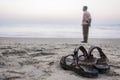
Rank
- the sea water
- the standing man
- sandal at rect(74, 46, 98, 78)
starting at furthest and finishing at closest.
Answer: the sea water → the standing man → sandal at rect(74, 46, 98, 78)

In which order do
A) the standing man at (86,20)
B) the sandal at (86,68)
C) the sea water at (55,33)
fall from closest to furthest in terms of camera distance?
the sandal at (86,68)
the standing man at (86,20)
the sea water at (55,33)

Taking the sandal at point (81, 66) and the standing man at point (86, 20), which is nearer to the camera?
the sandal at point (81, 66)

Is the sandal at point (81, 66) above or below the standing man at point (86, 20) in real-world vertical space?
below

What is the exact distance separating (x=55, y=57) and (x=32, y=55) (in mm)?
558

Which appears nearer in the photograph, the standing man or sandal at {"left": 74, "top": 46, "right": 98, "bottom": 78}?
sandal at {"left": 74, "top": 46, "right": 98, "bottom": 78}

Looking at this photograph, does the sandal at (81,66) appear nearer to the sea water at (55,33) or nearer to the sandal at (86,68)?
the sandal at (86,68)

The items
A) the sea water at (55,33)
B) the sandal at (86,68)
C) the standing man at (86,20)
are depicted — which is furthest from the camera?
the sea water at (55,33)

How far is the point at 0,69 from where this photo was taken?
170 inches

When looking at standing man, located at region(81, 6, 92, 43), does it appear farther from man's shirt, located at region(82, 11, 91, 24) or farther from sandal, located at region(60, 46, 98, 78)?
sandal, located at region(60, 46, 98, 78)

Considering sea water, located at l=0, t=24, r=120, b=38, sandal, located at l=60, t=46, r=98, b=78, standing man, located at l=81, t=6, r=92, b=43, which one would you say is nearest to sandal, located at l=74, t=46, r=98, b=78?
sandal, located at l=60, t=46, r=98, b=78

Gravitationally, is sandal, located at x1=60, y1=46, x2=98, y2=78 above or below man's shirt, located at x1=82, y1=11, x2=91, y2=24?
below

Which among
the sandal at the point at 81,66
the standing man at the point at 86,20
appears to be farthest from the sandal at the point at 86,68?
the standing man at the point at 86,20

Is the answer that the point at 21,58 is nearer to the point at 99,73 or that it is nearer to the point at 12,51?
A: the point at 12,51

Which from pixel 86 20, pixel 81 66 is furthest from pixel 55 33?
pixel 81 66
